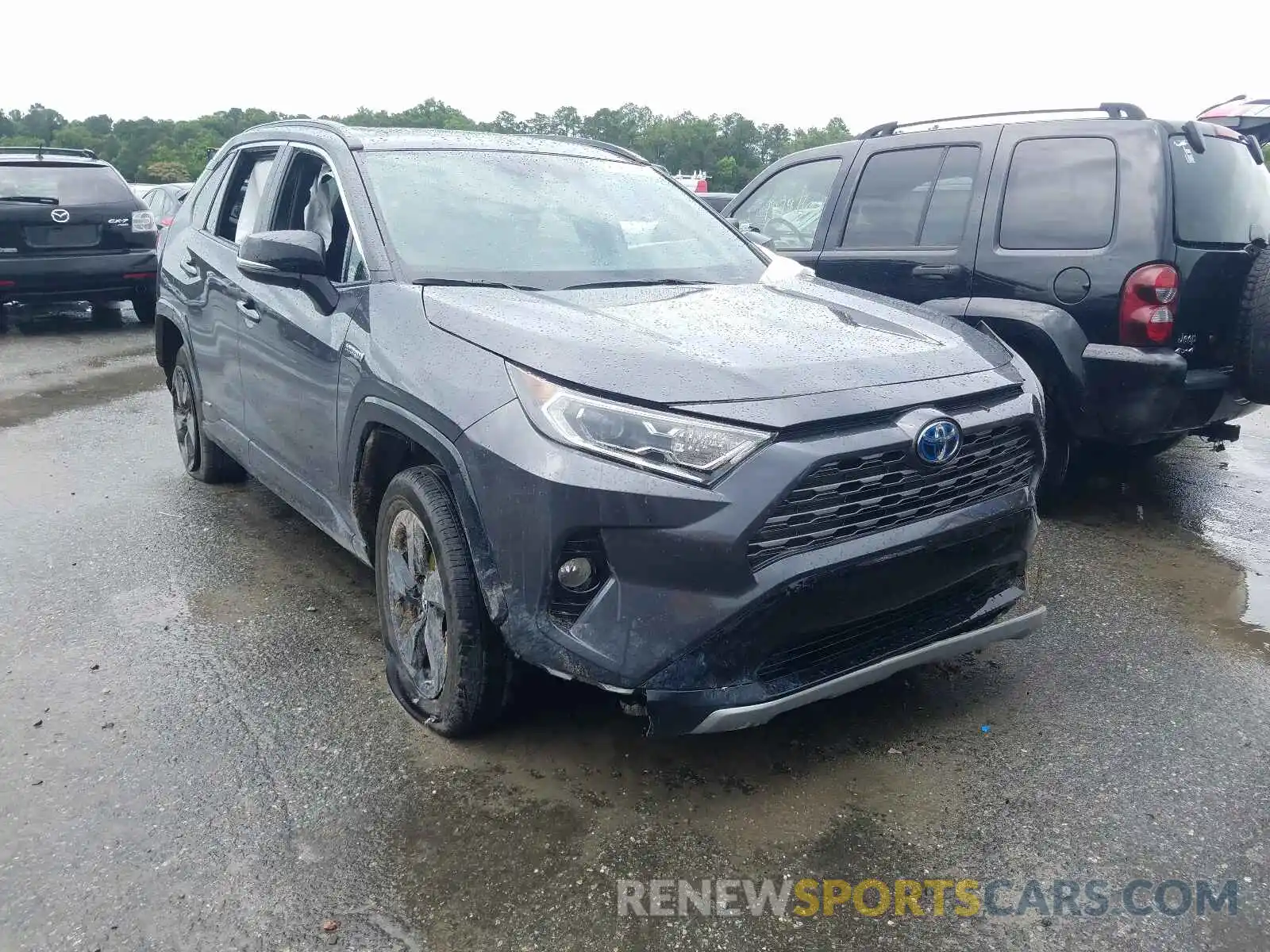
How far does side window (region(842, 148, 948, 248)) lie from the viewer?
212 inches

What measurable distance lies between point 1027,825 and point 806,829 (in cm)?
57

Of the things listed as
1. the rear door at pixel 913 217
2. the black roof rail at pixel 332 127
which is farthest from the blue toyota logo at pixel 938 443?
the rear door at pixel 913 217

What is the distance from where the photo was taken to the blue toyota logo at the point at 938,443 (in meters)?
2.63

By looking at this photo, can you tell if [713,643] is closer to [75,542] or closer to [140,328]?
[75,542]

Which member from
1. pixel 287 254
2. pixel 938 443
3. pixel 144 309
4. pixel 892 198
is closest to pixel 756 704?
pixel 938 443

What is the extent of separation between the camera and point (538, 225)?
3707 mm

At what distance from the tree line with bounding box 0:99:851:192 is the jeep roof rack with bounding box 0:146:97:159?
14.0 m

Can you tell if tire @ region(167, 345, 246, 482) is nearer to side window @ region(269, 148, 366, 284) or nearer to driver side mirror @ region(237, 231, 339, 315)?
side window @ region(269, 148, 366, 284)

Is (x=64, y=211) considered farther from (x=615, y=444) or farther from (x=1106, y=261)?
(x=615, y=444)

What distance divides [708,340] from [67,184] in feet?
31.1

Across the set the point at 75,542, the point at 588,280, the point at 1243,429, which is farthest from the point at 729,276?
the point at 1243,429

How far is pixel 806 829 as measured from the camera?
2678 mm

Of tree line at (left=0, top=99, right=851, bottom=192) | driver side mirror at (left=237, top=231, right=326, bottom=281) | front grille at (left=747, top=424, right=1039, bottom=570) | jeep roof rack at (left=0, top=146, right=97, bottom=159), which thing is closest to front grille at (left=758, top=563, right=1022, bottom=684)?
front grille at (left=747, top=424, right=1039, bottom=570)

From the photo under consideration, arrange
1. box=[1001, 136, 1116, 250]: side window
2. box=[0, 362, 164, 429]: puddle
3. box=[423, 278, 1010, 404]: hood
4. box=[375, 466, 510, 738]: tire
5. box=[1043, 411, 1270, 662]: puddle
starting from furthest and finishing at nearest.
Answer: box=[0, 362, 164, 429]: puddle, box=[1001, 136, 1116, 250]: side window, box=[1043, 411, 1270, 662]: puddle, box=[375, 466, 510, 738]: tire, box=[423, 278, 1010, 404]: hood
